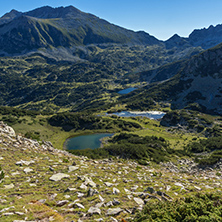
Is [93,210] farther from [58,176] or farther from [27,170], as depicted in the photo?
[27,170]

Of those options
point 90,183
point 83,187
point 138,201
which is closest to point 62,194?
point 83,187

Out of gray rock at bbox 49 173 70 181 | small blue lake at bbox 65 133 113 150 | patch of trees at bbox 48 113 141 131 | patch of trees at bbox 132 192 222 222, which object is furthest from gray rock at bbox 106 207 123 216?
patch of trees at bbox 48 113 141 131

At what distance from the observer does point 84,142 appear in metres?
87.6

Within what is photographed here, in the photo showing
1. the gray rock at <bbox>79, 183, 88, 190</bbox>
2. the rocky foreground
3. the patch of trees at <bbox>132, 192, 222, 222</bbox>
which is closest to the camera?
the patch of trees at <bbox>132, 192, 222, 222</bbox>

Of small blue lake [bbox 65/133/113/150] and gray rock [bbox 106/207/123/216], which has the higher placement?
gray rock [bbox 106/207/123/216]

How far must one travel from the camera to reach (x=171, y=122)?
420 ft

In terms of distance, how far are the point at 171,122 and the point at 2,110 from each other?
12602cm

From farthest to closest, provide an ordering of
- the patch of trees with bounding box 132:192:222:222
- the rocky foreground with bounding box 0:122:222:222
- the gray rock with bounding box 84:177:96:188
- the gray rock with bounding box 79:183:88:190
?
the gray rock with bounding box 84:177:96:188 → the gray rock with bounding box 79:183:88:190 → the rocky foreground with bounding box 0:122:222:222 → the patch of trees with bounding box 132:192:222:222

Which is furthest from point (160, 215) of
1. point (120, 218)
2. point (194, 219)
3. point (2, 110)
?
point (2, 110)

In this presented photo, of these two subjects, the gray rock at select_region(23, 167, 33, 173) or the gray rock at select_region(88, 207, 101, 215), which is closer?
the gray rock at select_region(88, 207, 101, 215)

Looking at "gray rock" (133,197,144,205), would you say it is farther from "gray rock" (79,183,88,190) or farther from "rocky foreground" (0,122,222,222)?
"gray rock" (79,183,88,190)

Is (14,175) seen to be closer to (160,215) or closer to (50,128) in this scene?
(160,215)

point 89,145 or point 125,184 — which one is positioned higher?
point 125,184

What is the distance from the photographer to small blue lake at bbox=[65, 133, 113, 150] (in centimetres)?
8106
